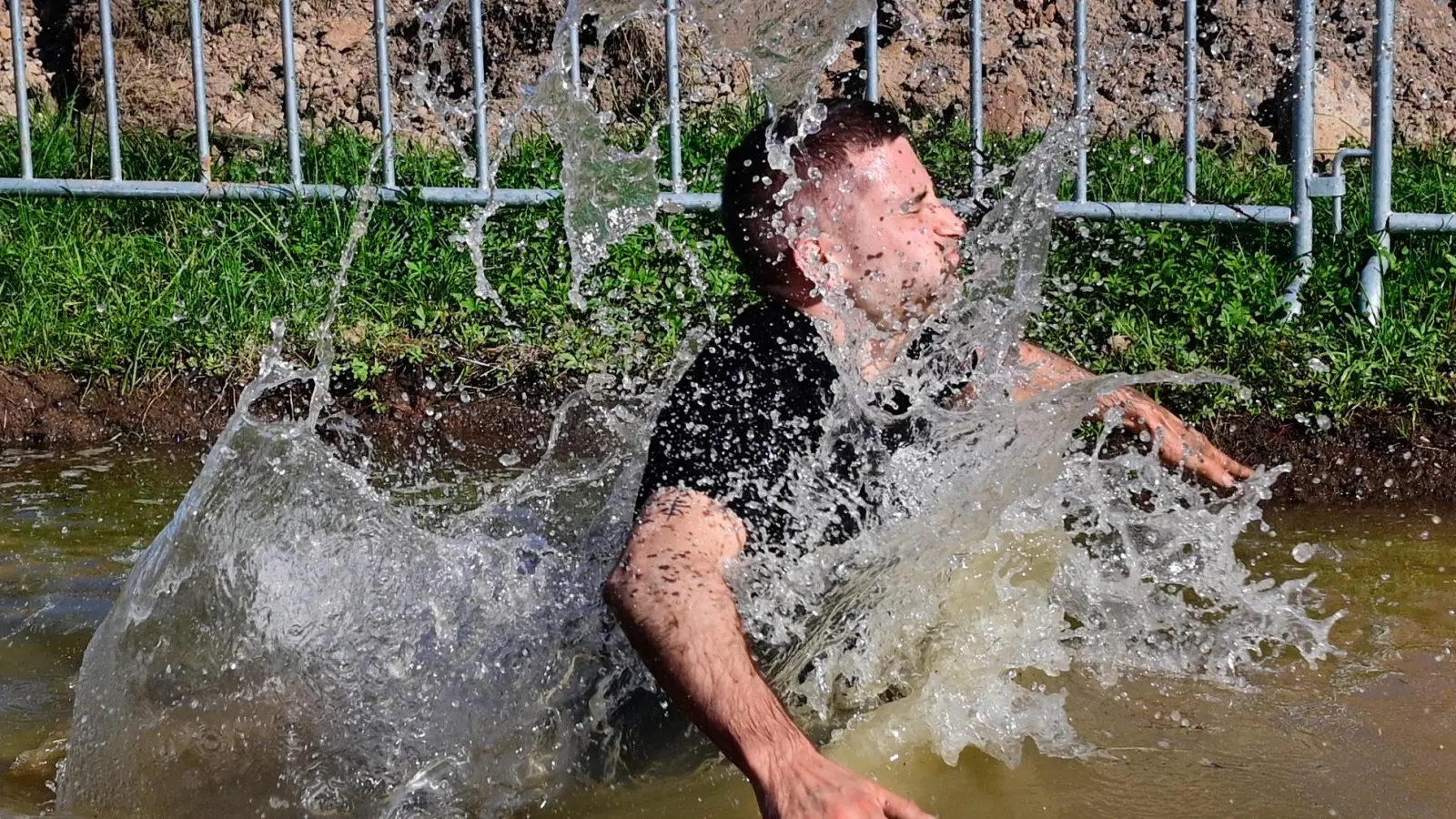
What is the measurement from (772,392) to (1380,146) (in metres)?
3.42

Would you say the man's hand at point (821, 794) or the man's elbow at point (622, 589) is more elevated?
the man's elbow at point (622, 589)

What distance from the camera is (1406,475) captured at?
15.8 feet

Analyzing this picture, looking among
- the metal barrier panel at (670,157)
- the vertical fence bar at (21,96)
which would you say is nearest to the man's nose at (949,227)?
the metal barrier panel at (670,157)

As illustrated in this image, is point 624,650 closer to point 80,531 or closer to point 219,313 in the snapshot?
point 80,531

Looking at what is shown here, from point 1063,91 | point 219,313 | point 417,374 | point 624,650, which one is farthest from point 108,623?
point 1063,91

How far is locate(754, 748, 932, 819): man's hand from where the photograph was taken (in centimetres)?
226

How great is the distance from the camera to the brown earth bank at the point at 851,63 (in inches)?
276

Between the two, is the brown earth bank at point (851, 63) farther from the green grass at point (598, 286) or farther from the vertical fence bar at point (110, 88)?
the vertical fence bar at point (110, 88)

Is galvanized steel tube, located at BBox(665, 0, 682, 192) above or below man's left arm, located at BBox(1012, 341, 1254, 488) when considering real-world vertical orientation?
above

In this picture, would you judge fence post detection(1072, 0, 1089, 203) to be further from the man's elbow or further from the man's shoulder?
the man's elbow

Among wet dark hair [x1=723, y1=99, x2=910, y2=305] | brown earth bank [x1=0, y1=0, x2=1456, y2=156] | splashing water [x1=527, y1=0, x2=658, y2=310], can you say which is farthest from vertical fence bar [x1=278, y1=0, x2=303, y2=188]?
wet dark hair [x1=723, y1=99, x2=910, y2=305]

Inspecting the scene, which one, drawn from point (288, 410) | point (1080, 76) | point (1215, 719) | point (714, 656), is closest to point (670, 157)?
point (1080, 76)

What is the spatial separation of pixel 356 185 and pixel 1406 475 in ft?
13.1

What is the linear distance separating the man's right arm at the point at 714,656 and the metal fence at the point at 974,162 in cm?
303
